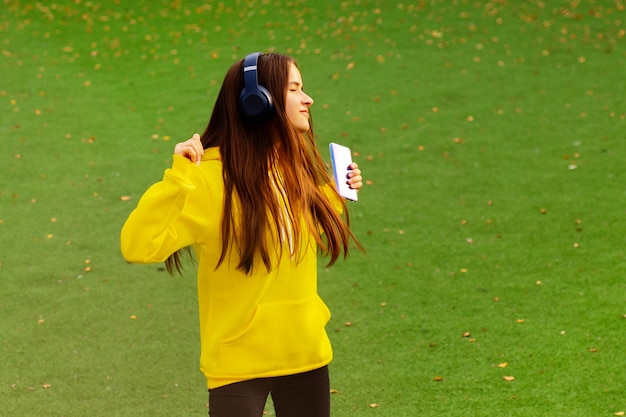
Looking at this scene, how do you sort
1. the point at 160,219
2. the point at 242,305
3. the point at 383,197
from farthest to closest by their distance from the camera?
the point at 383,197 → the point at 242,305 → the point at 160,219

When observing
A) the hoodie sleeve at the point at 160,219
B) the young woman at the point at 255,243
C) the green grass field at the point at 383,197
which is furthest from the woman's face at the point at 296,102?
the green grass field at the point at 383,197

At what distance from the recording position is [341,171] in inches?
111

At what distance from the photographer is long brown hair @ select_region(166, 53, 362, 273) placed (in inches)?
101

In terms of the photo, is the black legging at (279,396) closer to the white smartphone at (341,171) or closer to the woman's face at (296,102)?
the white smartphone at (341,171)

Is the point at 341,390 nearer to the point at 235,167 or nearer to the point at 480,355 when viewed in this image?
the point at 480,355

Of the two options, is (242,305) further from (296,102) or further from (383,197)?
(383,197)

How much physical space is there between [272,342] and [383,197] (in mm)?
5182

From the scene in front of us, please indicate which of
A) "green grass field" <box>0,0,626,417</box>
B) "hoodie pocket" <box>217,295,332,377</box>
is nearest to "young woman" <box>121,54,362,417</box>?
"hoodie pocket" <box>217,295,332,377</box>

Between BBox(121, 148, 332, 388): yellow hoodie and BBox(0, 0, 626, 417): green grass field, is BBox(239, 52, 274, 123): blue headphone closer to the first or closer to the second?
BBox(121, 148, 332, 388): yellow hoodie

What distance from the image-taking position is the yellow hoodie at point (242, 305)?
2547 mm

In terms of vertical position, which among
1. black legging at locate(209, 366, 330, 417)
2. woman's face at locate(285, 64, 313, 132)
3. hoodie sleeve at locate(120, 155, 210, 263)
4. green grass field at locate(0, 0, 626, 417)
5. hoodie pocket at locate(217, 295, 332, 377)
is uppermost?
woman's face at locate(285, 64, 313, 132)

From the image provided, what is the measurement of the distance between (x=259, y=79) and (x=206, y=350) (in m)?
0.79

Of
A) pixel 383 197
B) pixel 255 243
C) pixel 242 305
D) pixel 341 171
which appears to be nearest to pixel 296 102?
pixel 341 171

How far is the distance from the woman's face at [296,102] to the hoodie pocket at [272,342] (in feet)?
1.71
